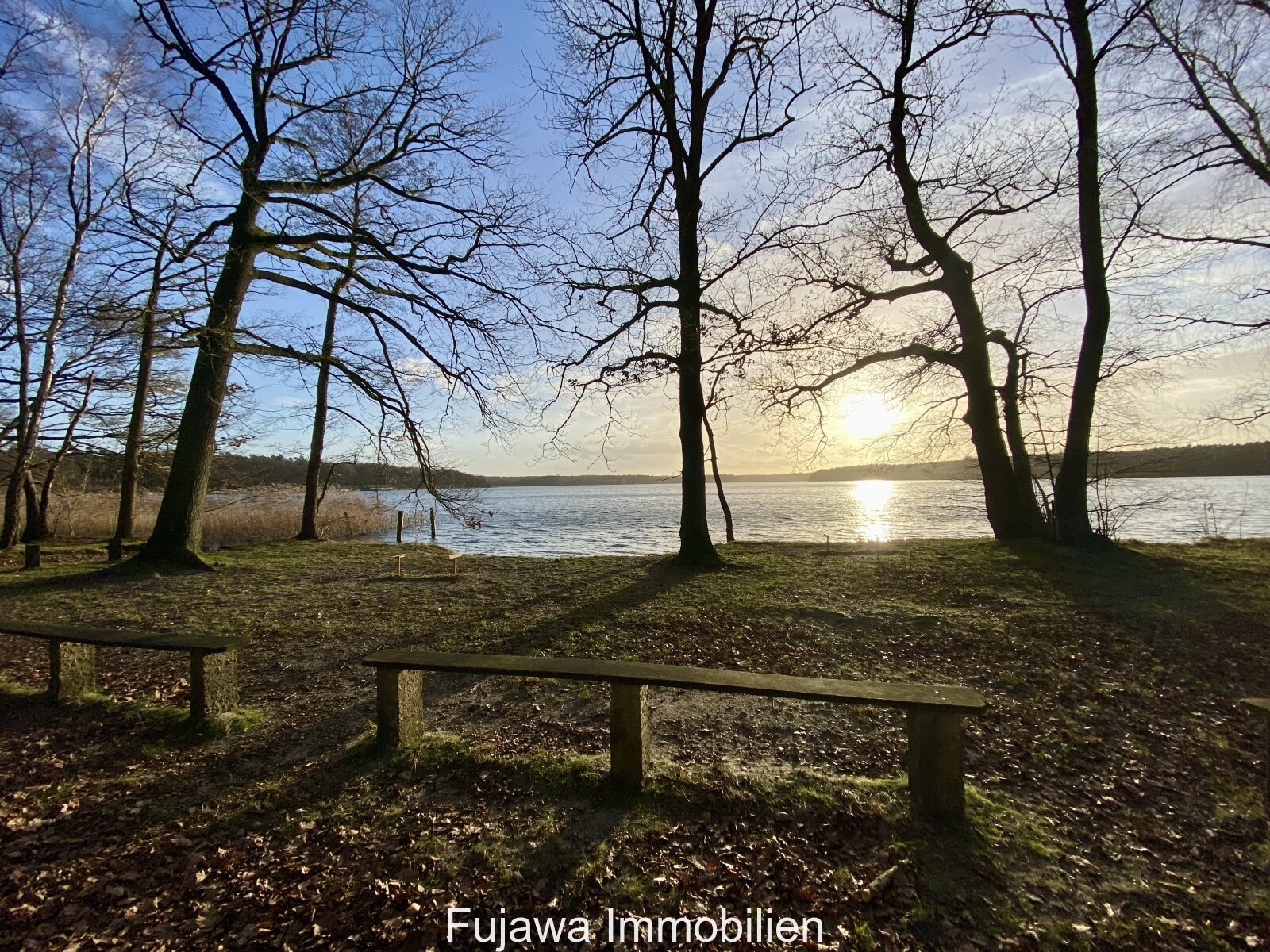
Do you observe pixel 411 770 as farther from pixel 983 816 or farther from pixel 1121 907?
pixel 1121 907

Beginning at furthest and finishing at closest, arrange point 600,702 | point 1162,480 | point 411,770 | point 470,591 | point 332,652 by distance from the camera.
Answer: point 1162,480 < point 470,591 < point 332,652 < point 600,702 < point 411,770

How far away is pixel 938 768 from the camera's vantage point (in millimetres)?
2959

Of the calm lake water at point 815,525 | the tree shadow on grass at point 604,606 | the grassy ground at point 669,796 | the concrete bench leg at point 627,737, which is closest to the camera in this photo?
the grassy ground at point 669,796

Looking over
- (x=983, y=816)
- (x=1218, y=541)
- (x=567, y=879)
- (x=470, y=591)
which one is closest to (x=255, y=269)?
(x=470, y=591)

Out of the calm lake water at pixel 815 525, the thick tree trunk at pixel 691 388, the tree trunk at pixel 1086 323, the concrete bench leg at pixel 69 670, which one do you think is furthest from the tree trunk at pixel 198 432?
the tree trunk at pixel 1086 323

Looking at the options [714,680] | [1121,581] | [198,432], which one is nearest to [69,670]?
[714,680]

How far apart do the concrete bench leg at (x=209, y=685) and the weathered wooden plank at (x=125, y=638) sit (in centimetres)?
8

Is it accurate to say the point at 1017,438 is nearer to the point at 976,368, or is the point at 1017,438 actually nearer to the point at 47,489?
the point at 976,368

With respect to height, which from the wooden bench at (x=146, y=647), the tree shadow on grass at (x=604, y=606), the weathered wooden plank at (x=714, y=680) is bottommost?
the tree shadow on grass at (x=604, y=606)

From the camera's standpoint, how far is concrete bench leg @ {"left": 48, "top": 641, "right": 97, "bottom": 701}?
184 inches

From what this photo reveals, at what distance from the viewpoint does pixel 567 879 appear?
8.48 ft

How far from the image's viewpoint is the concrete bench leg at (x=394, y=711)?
12.3 feet

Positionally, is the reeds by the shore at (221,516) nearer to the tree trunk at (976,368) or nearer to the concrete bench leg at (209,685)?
the concrete bench leg at (209,685)

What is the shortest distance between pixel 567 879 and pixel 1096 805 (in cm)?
283
